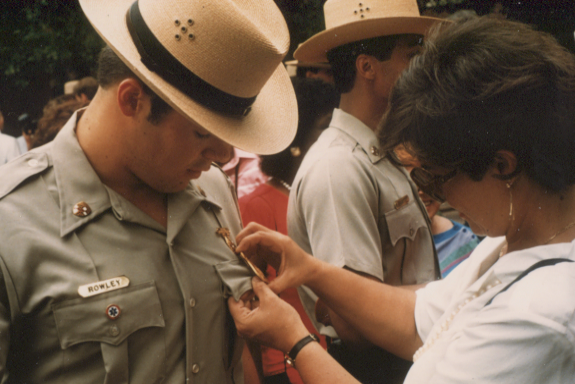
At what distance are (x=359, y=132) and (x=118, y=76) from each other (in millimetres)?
1347

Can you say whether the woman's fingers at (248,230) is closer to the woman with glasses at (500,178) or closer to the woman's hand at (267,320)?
the woman's hand at (267,320)

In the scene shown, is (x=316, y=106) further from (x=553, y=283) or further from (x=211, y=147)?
(x=553, y=283)

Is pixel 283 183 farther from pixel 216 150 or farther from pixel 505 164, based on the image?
pixel 505 164

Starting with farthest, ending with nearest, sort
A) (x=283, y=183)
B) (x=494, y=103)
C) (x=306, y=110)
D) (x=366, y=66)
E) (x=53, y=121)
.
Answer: (x=53, y=121) < (x=306, y=110) < (x=283, y=183) < (x=366, y=66) < (x=494, y=103)

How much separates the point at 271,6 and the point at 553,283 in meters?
1.31

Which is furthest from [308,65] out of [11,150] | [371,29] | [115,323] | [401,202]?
[115,323]

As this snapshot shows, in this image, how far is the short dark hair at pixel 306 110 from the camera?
3.58 m

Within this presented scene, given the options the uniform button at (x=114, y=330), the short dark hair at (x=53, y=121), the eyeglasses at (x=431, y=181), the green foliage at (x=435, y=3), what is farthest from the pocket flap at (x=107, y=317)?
the green foliage at (x=435, y=3)

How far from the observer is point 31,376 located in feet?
4.76

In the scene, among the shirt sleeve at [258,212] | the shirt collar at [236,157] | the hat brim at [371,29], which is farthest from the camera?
the shirt collar at [236,157]

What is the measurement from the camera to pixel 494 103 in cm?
145

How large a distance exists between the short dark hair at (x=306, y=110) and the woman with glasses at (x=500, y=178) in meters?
1.89

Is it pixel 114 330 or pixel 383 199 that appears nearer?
pixel 114 330

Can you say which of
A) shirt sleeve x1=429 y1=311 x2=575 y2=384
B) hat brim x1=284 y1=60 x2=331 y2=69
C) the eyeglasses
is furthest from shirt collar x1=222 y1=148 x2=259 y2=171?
shirt sleeve x1=429 y1=311 x2=575 y2=384
